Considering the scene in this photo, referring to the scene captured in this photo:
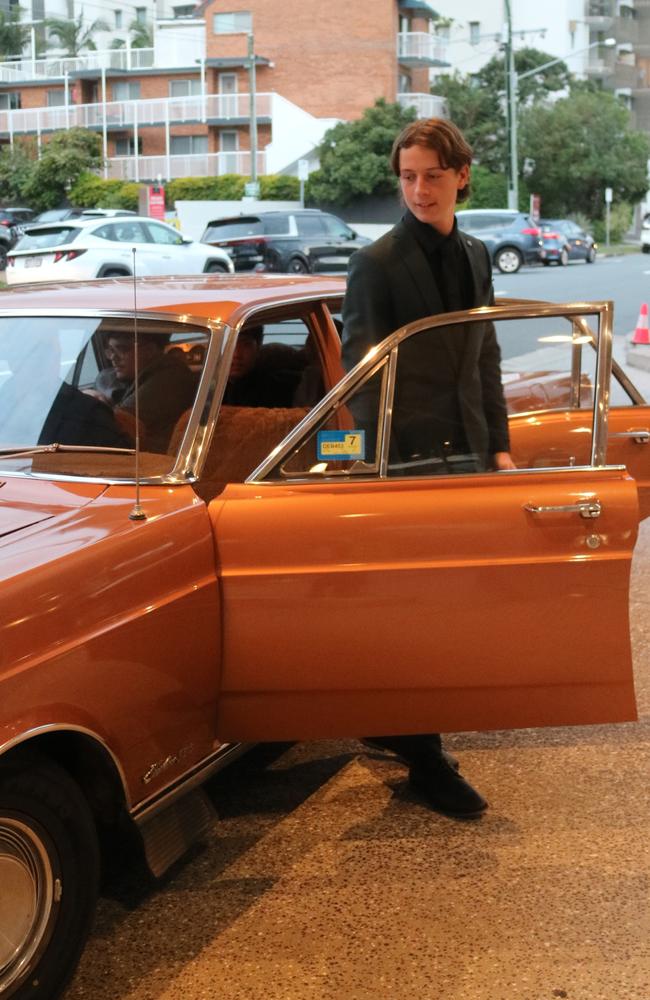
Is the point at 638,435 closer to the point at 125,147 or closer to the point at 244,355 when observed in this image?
the point at 244,355

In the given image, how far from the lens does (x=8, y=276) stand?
22.8 metres

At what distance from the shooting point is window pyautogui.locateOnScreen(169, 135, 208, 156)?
60156 mm

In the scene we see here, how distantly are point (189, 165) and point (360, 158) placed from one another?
29.2 ft

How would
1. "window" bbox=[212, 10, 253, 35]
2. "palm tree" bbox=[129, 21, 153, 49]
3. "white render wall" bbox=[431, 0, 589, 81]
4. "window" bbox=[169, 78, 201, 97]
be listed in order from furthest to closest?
"palm tree" bbox=[129, 21, 153, 49] → "white render wall" bbox=[431, 0, 589, 81] → "window" bbox=[169, 78, 201, 97] → "window" bbox=[212, 10, 253, 35]

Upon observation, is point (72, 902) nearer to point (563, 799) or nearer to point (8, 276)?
point (563, 799)

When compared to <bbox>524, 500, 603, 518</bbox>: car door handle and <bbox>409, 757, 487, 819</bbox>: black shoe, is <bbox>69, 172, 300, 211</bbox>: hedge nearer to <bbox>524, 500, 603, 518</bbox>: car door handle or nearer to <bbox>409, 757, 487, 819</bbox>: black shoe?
<bbox>409, 757, 487, 819</bbox>: black shoe

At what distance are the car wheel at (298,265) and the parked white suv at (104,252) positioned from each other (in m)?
3.82

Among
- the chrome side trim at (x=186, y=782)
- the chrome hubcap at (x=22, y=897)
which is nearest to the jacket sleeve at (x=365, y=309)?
the chrome side trim at (x=186, y=782)

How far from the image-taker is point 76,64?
66.4 metres

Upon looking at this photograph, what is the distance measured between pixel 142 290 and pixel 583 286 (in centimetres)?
2661

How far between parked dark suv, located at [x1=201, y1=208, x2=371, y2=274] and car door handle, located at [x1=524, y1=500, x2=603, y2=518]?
26.9m

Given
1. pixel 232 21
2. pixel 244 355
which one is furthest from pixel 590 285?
pixel 232 21

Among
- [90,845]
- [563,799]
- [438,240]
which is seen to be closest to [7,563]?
[90,845]

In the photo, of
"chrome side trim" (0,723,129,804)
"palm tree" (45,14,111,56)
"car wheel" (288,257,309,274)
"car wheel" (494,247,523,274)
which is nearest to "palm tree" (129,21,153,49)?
"palm tree" (45,14,111,56)
